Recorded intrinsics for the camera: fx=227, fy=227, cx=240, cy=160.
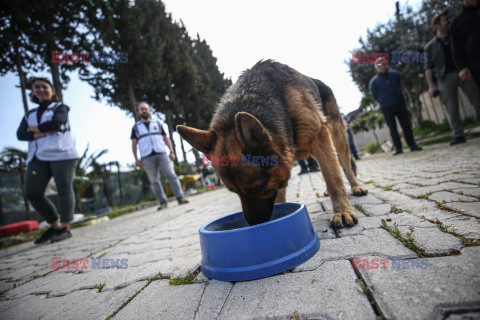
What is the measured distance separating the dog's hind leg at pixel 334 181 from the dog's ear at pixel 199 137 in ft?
3.92

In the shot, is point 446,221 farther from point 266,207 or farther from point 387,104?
point 387,104

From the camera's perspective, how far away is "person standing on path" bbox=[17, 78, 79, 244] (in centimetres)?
454

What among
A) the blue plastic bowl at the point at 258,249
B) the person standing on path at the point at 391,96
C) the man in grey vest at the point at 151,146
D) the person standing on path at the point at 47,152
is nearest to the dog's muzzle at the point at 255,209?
the blue plastic bowl at the point at 258,249

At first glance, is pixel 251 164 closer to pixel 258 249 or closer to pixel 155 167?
pixel 258 249

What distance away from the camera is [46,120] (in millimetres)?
4684

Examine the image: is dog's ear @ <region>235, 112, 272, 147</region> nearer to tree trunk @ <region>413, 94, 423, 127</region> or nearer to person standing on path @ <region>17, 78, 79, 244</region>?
person standing on path @ <region>17, 78, 79, 244</region>

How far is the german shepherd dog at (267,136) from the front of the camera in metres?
1.95

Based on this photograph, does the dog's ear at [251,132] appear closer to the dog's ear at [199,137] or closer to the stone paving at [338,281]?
the dog's ear at [199,137]

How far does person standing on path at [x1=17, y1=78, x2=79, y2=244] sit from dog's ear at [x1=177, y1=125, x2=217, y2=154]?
3.94 m

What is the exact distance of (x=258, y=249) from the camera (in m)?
1.46

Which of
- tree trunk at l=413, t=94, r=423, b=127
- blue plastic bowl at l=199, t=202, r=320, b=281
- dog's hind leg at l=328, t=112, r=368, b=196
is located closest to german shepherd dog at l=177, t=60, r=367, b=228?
blue plastic bowl at l=199, t=202, r=320, b=281

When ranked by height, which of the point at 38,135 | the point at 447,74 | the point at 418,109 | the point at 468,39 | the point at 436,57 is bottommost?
the point at 418,109

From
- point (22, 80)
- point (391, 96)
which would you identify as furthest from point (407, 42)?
point (22, 80)

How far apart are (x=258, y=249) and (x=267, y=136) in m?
0.91
